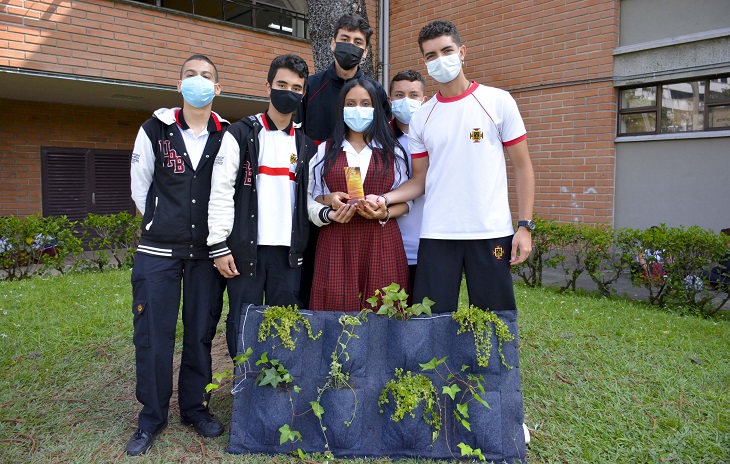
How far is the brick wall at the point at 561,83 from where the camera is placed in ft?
29.8

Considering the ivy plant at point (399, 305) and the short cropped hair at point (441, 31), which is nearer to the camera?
the ivy plant at point (399, 305)

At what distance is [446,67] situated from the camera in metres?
3.02

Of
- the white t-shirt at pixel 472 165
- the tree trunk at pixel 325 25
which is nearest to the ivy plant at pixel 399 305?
the white t-shirt at pixel 472 165

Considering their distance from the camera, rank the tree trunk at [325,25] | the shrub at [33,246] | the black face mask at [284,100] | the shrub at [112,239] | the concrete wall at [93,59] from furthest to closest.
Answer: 1. the shrub at [112,239]
2. the concrete wall at [93,59]
3. the shrub at [33,246]
4. the tree trunk at [325,25]
5. the black face mask at [284,100]

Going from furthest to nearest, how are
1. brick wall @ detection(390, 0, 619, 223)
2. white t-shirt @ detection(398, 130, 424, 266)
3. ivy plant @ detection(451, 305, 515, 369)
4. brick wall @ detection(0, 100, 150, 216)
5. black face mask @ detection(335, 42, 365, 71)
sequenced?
brick wall @ detection(0, 100, 150, 216), brick wall @ detection(390, 0, 619, 223), black face mask @ detection(335, 42, 365, 71), white t-shirt @ detection(398, 130, 424, 266), ivy plant @ detection(451, 305, 515, 369)

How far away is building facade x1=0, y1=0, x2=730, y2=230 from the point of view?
820 cm

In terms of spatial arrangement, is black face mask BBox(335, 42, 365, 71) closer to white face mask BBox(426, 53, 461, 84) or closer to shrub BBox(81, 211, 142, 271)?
white face mask BBox(426, 53, 461, 84)

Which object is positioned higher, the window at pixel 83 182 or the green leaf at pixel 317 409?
the window at pixel 83 182

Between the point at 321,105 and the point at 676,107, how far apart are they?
7.07 meters

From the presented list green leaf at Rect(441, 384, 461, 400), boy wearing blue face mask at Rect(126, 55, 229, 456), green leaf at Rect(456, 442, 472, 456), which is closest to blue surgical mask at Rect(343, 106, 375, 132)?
boy wearing blue face mask at Rect(126, 55, 229, 456)

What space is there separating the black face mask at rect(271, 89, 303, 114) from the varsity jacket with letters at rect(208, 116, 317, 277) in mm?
155

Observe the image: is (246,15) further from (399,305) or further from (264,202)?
(399,305)

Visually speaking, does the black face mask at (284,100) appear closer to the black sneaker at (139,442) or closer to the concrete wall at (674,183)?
the black sneaker at (139,442)

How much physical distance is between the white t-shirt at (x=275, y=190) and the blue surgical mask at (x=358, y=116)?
378mm
